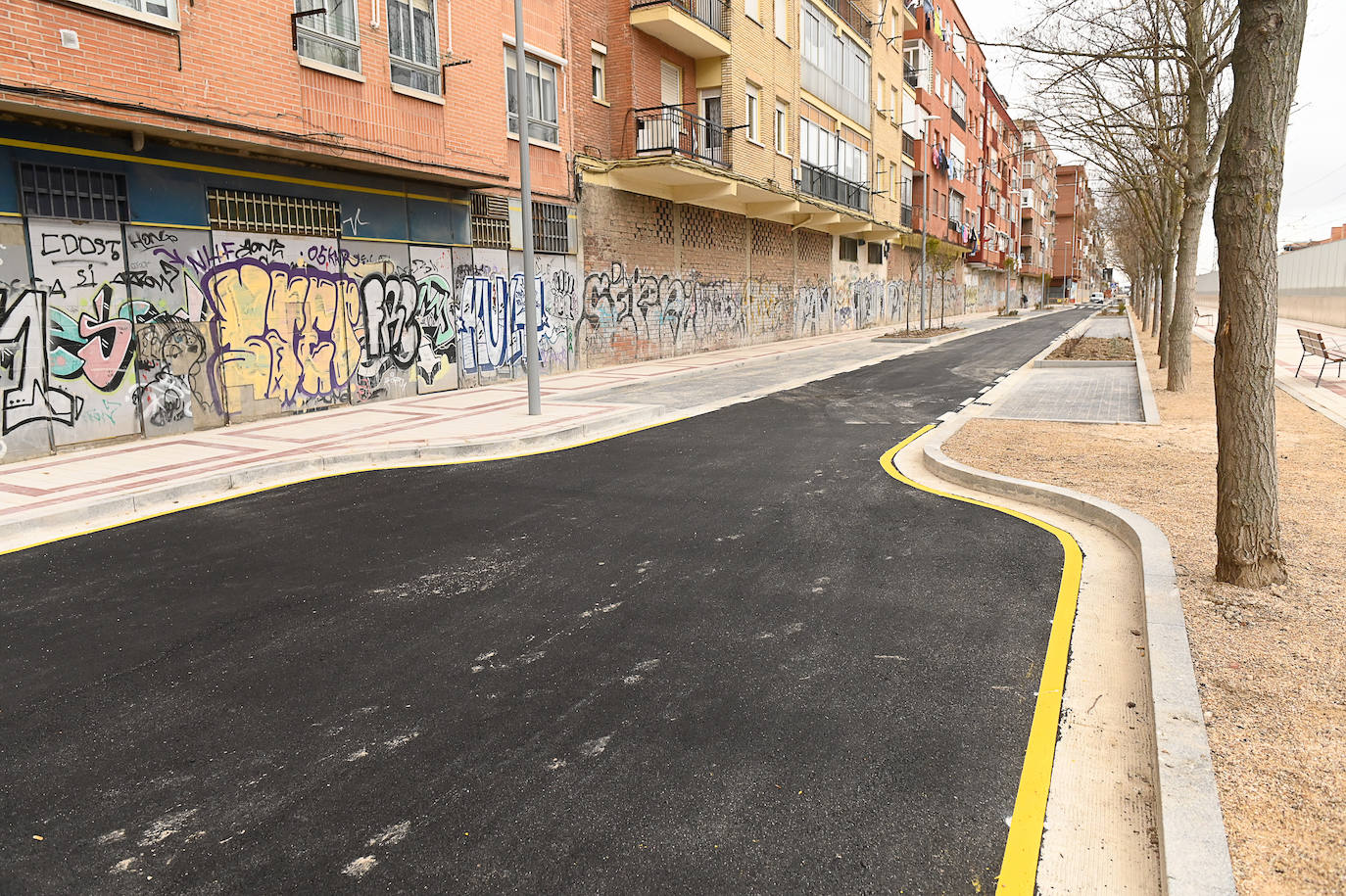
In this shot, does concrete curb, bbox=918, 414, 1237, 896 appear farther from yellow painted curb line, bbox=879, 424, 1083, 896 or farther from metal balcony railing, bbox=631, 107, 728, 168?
metal balcony railing, bbox=631, 107, 728, 168

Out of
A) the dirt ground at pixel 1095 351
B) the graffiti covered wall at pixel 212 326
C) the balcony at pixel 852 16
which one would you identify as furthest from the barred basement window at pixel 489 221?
the balcony at pixel 852 16

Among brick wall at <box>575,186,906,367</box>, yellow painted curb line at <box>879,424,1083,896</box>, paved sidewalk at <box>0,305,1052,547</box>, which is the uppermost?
brick wall at <box>575,186,906,367</box>

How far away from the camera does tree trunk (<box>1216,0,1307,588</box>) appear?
4605mm

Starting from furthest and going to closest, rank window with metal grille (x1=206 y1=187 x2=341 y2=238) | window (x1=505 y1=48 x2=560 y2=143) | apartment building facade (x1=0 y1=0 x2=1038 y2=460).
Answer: window (x1=505 y1=48 x2=560 y2=143) < window with metal grille (x1=206 y1=187 x2=341 y2=238) < apartment building facade (x1=0 y1=0 x2=1038 y2=460)

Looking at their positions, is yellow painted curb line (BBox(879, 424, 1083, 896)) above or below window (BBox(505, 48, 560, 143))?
below

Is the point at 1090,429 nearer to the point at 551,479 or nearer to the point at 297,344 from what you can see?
the point at 551,479

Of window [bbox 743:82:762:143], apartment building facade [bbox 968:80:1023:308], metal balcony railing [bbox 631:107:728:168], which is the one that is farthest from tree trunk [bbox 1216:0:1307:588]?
apartment building facade [bbox 968:80:1023:308]

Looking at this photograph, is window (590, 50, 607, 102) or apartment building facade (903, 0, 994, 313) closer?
window (590, 50, 607, 102)

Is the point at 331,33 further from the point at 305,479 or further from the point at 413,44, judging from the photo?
the point at 305,479

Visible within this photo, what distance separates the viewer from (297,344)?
13.1 m

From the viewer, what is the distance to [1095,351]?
23.5 meters

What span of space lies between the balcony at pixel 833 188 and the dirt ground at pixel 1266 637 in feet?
74.6

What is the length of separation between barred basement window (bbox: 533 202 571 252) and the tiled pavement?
10.3 metres

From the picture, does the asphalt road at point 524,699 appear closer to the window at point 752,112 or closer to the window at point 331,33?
the window at point 331,33
